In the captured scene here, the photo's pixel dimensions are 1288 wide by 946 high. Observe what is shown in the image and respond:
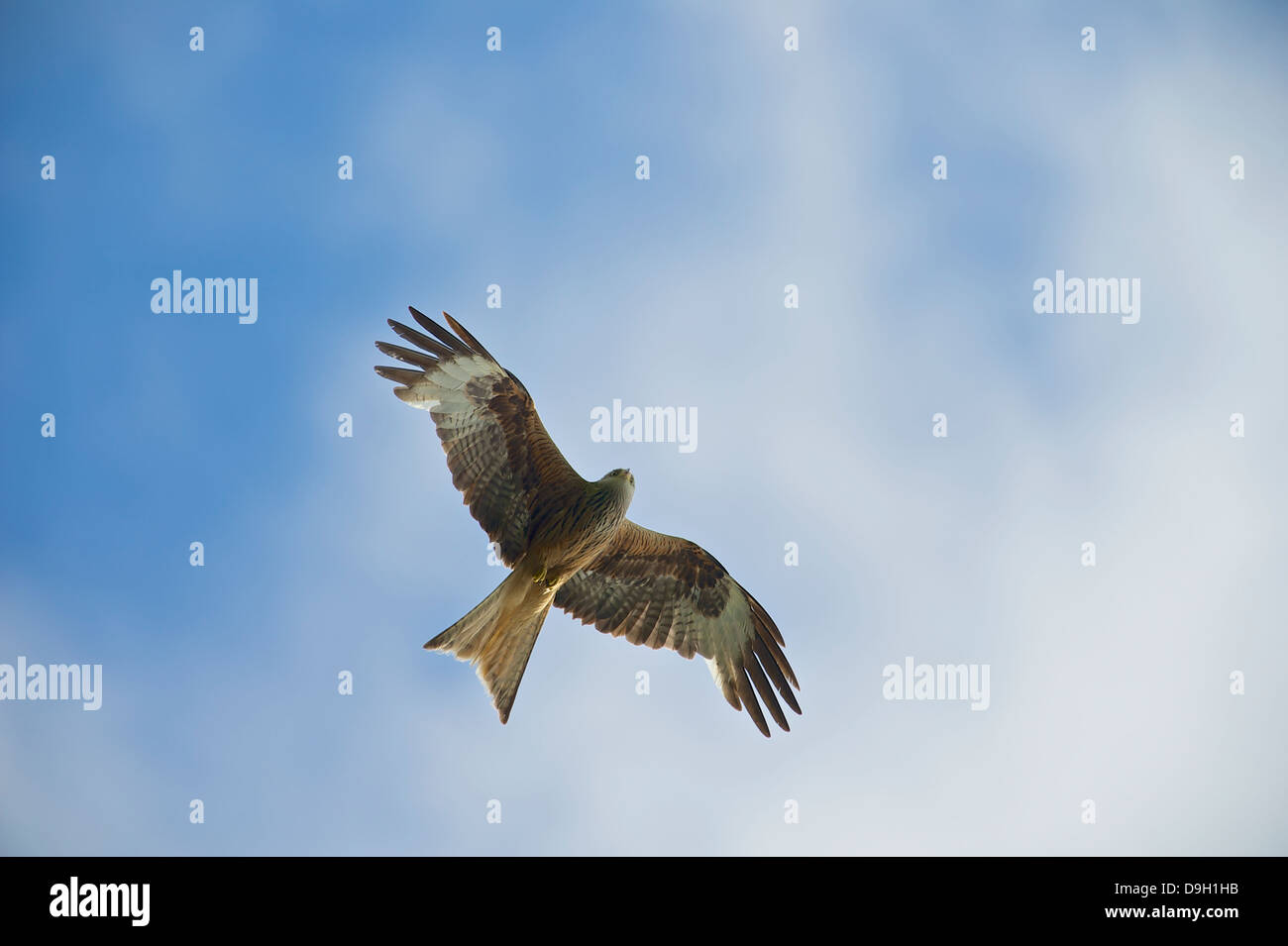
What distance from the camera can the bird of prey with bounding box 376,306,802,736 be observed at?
7.91m

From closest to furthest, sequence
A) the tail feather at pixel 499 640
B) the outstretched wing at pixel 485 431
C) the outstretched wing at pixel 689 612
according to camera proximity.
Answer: the tail feather at pixel 499 640 → the outstretched wing at pixel 485 431 → the outstretched wing at pixel 689 612

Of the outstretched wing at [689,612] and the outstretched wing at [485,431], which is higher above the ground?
the outstretched wing at [485,431]

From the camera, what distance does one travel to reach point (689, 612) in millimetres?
9297

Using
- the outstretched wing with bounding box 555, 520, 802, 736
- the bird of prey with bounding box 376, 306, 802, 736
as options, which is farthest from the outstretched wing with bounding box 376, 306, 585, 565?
the outstretched wing with bounding box 555, 520, 802, 736

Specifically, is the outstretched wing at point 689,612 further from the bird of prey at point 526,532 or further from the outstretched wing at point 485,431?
the outstretched wing at point 485,431

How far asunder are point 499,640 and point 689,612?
2110 mm

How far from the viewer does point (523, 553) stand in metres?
8.29

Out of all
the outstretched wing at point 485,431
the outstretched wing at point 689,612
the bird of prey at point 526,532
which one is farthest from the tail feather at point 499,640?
the outstretched wing at point 689,612

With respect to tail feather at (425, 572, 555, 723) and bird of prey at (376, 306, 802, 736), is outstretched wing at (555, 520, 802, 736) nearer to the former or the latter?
bird of prey at (376, 306, 802, 736)

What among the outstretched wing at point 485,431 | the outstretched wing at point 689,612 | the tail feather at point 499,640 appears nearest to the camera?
the tail feather at point 499,640

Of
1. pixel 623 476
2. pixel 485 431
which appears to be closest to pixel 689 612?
pixel 623 476

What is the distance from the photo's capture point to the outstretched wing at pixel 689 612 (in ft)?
29.8
